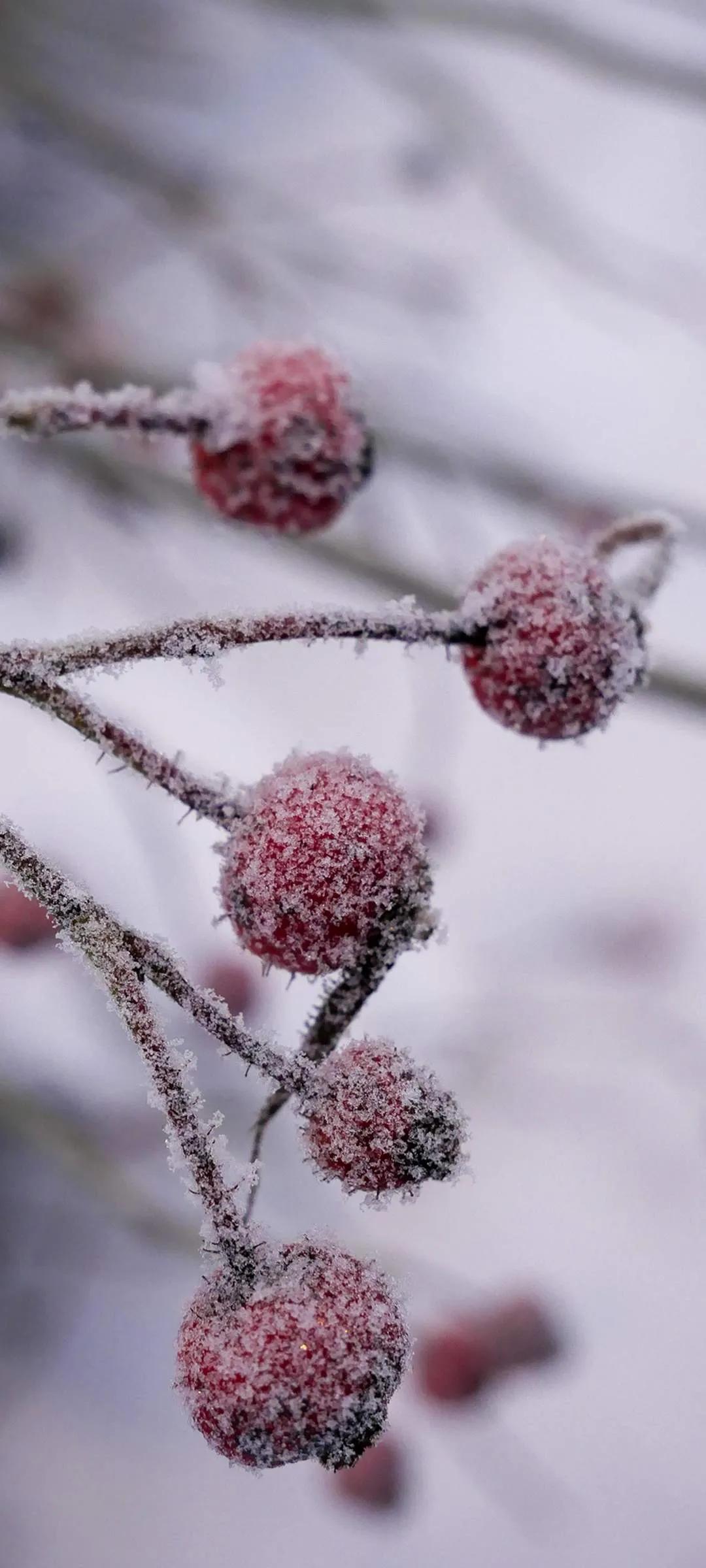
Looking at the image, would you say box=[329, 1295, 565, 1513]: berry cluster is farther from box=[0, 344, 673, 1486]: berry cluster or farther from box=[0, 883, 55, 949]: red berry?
box=[0, 344, 673, 1486]: berry cluster

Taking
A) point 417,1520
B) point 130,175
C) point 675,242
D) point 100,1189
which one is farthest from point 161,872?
point 675,242

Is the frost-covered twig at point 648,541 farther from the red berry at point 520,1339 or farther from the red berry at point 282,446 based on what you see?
the red berry at point 520,1339

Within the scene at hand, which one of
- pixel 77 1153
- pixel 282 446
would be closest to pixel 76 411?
pixel 282 446

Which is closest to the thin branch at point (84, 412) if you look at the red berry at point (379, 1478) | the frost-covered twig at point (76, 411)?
the frost-covered twig at point (76, 411)

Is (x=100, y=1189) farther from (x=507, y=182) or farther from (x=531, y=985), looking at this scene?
(x=507, y=182)

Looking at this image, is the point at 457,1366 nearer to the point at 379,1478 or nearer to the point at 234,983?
the point at 379,1478

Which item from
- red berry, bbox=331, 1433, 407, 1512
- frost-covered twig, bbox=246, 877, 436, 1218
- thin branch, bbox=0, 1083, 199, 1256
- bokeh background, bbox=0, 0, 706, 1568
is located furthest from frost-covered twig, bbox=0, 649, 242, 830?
red berry, bbox=331, 1433, 407, 1512

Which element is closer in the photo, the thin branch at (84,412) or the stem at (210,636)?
the stem at (210,636)
